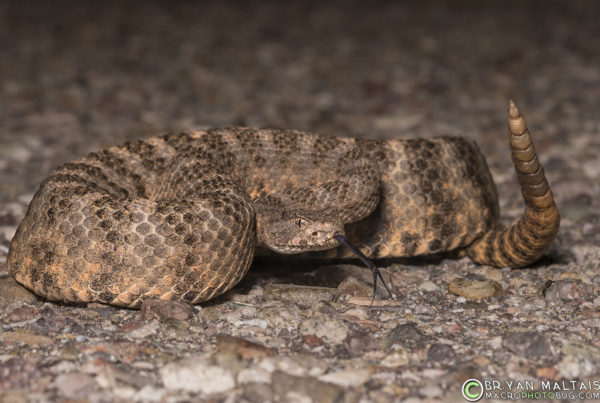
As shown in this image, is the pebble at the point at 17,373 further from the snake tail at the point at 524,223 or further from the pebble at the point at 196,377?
the snake tail at the point at 524,223

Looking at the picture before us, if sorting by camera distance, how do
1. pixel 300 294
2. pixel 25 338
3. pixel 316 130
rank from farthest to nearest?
pixel 316 130 < pixel 300 294 < pixel 25 338

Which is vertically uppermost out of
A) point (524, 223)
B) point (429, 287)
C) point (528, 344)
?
point (524, 223)

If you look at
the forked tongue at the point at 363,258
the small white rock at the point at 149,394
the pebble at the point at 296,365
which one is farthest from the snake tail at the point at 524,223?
the small white rock at the point at 149,394

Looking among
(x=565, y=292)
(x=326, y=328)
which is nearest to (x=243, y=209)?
(x=326, y=328)

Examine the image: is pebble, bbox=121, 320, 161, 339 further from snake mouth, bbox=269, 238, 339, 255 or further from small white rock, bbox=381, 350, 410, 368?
small white rock, bbox=381, 350, 410, 368

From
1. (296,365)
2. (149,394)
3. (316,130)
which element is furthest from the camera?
(316,130)

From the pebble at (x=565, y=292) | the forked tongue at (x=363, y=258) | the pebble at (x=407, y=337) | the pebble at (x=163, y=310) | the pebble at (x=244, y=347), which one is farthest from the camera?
the pebble at (x=565, y=292)

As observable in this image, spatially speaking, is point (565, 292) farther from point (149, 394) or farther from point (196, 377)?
point (149, 394)
